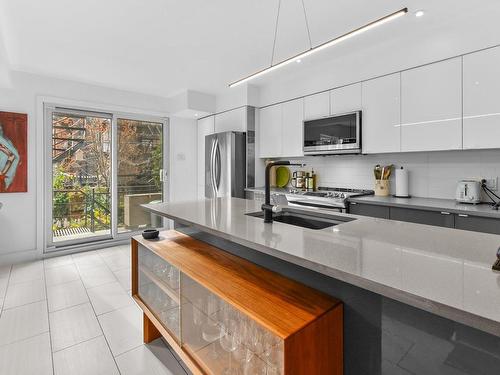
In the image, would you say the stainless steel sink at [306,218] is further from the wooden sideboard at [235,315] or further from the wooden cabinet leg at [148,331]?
the wooden cabinet leg at [148,331]

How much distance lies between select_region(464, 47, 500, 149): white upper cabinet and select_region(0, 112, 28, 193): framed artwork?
517cm

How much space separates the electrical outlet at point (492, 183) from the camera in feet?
8.85

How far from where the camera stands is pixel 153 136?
516cm

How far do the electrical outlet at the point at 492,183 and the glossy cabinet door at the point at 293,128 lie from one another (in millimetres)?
2063

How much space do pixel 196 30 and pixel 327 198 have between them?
7.43ft

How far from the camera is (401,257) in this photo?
1039 millimetres

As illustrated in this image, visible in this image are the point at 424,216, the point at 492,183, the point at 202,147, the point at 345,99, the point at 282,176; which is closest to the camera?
the point at 424,216

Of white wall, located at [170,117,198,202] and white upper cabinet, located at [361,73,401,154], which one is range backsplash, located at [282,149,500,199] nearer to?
white upper cabinet, located at [361,73,401,154]

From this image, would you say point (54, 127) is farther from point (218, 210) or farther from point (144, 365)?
point (144, 365)

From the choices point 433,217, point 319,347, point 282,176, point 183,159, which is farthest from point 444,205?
point 183,159

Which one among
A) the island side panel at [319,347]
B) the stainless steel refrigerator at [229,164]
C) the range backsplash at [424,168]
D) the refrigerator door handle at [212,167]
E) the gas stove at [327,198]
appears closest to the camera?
the island side panel at [319,347]

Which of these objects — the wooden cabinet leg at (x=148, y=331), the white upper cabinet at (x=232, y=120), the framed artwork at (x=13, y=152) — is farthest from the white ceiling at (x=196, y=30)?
the wooden cabinet leg at (x=148, y=331)

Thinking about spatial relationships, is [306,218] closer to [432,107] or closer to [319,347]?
[319,347]

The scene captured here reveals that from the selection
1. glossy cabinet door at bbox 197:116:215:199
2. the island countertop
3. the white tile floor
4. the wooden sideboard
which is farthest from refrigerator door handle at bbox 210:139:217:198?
the island countertop
